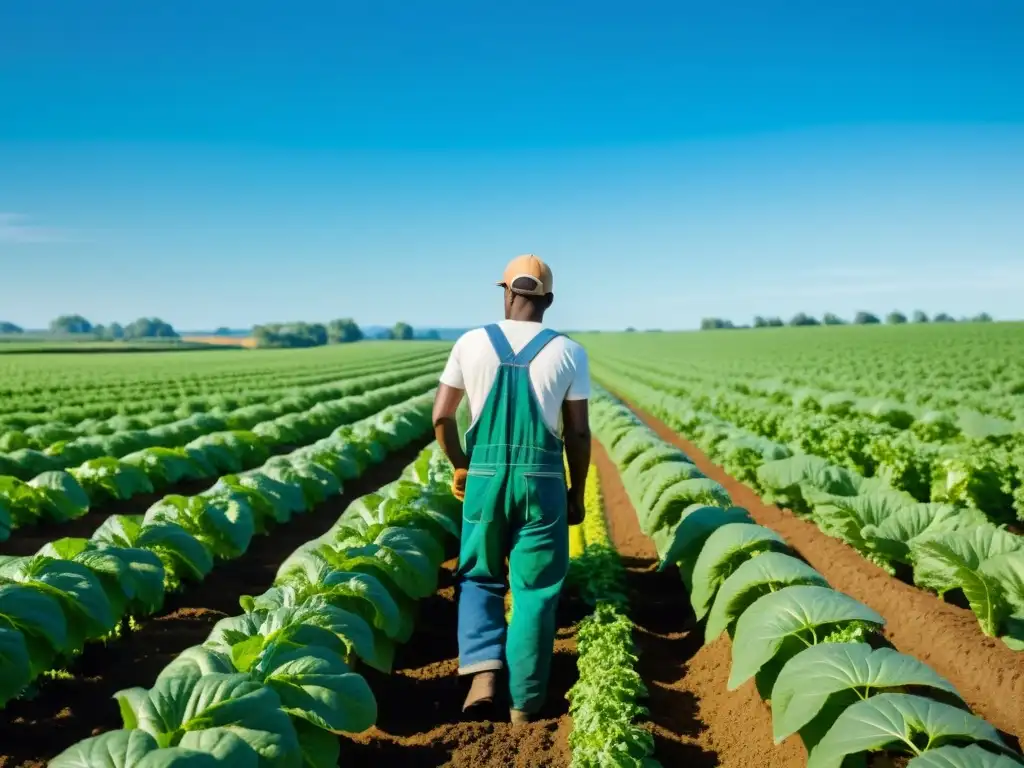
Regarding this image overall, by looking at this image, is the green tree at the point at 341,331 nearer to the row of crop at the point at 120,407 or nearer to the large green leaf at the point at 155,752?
the row of crop at the point at 120,407

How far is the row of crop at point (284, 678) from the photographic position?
238cm

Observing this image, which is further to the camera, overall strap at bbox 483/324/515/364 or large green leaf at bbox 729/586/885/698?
overall strap at bbox 483/324/515/364

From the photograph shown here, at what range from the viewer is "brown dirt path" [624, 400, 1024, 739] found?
3.90 meters

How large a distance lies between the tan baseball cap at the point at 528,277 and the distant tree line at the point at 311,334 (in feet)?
384

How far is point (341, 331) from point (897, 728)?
15070cm

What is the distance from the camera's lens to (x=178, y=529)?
5.38 m

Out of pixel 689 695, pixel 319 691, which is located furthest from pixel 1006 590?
pixel 319 691

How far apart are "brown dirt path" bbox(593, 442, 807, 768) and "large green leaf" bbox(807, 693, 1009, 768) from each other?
87 cm

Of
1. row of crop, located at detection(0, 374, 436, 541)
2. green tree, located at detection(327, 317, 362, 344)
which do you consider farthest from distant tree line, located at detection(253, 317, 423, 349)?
row of crop, located at detection(0, 374, 436, 541)

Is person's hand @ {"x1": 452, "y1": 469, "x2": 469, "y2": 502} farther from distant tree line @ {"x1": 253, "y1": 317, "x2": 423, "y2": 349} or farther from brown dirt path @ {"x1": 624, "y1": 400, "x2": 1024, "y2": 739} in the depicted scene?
distant tree line @ {"x1": 253, "y1": 317, "x2": 423, "y2": 349}

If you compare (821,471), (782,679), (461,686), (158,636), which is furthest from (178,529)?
(821,471)

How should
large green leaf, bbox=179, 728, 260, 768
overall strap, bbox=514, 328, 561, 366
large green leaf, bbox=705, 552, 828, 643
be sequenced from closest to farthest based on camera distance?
1. large green leaf, bbox=179, 728, 260, 768
2. large green leaf, bbox=705, 552, 828, 643
3. overall strap, bbox=514, 328, 561, 366

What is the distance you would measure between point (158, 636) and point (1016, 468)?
8.37 m

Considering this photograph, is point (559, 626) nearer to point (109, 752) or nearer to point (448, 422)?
point (448, 422)
